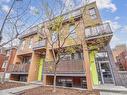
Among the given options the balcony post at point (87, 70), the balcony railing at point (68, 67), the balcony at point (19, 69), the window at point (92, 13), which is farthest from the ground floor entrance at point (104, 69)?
the balcony at point (19, 69)

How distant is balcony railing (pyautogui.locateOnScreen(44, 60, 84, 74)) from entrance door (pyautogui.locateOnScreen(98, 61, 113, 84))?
280 centimetres

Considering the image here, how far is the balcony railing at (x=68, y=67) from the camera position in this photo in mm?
11523

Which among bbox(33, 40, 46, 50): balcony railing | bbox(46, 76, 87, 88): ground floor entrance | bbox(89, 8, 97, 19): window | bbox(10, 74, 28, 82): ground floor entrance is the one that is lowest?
bbox(46, 76, 87, 88): ground floor entrance

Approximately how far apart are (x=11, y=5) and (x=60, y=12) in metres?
4.38

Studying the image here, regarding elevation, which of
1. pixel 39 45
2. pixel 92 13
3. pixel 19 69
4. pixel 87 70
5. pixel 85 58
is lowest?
pixel 87 70

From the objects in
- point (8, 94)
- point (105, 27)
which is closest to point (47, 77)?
point (8, 94)

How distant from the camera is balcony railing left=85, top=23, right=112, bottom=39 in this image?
11018 mm

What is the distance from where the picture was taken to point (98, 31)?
1154 cm

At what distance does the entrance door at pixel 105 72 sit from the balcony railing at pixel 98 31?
352 cm

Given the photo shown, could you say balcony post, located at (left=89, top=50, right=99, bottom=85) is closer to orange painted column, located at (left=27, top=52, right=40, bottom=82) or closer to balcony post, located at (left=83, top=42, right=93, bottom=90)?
balcony post, located at (left=83, top=42, right=93, bottom=90)

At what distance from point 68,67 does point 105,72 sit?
4.13 m

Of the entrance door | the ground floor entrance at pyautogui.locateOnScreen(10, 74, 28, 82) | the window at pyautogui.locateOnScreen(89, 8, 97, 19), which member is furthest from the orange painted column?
the window at pyautogui.locateOnScreen(89, 8, 97, 19)

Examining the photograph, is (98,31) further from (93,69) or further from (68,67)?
(68,67)

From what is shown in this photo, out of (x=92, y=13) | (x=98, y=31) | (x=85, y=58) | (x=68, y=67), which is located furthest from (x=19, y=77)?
(x=92, y=13)
